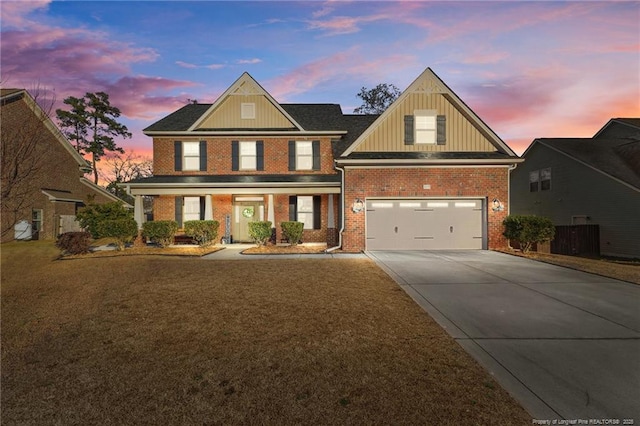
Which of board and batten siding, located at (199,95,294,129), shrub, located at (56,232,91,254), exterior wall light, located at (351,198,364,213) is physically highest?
board and batten siding, located at (199,95,294,129)

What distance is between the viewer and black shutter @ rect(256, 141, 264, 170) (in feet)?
60.6

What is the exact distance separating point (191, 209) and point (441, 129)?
46.4 ft

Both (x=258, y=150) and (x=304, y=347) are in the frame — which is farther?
(x=258, y=150)

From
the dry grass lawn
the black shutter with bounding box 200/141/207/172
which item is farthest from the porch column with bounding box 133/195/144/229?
the dry grass lawn

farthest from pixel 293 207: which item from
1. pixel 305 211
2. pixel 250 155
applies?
pixel 250 155

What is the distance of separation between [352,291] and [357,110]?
3659cm

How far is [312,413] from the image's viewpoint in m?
2.96

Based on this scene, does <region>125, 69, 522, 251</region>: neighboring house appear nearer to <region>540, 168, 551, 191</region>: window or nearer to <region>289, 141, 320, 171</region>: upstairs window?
<region>289, 141, 320, 171</region>: upstairs window

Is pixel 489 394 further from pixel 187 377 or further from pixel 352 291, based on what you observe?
pixel 352 291

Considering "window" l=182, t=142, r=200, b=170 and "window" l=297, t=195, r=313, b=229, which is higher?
"window" l=182, t=142, r=200, b=170

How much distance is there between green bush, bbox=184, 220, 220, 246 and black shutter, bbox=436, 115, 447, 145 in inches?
467

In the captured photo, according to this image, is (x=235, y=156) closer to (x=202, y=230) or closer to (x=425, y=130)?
(x=202, y=230)

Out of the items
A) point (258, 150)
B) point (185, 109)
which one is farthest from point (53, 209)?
point (258, 150)

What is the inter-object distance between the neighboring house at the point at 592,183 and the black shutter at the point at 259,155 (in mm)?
18580
